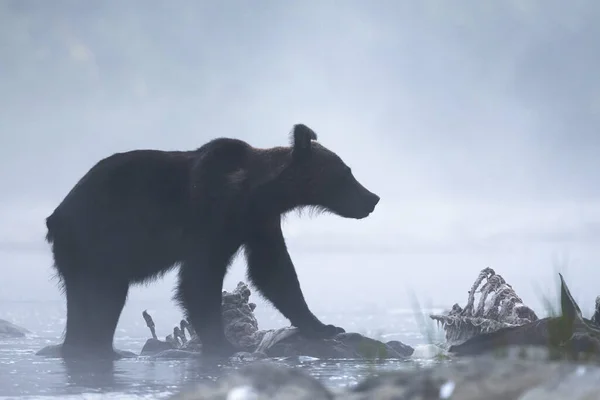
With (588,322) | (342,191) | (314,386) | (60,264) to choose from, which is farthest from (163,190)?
(314,386)

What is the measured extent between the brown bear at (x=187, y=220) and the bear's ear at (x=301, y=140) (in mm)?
11

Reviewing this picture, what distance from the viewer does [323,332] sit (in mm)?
9086

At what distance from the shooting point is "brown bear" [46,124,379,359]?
871 centimetres

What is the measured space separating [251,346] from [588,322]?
5128mm

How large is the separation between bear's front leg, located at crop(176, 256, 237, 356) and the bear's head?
129cm

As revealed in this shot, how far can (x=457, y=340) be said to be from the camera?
25.3ft

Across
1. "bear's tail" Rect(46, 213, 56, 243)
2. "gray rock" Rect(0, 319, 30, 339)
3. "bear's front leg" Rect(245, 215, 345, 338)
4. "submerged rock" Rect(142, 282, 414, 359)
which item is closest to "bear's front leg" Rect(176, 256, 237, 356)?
"submerged rock" Rect(142, 282, 414, 359)

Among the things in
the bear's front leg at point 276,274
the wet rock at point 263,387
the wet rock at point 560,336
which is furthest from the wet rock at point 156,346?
the wet rock at point 263,387

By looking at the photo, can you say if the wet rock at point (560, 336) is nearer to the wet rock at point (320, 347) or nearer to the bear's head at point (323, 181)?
the wet rock at point (320, 347)

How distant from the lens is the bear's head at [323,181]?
9.03m

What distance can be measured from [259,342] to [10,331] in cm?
876

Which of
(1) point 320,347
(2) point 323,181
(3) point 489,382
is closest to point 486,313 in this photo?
(1) point 320,347

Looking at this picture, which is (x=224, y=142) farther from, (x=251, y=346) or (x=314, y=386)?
(x=314, y=386)

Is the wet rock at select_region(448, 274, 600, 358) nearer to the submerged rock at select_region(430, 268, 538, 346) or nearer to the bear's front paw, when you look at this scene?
the submerged rock at select_region(430, 268, 538, 346)
